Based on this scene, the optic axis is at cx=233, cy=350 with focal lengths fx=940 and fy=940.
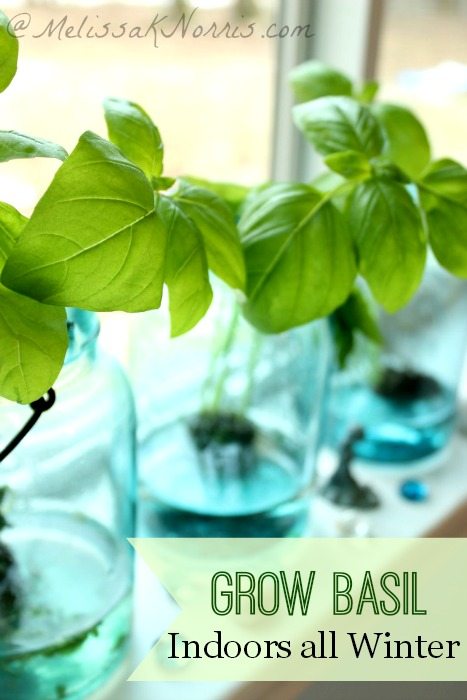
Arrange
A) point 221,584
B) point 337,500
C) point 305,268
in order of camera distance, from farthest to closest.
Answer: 1. point 337,500
2. point 221,584
3. point 305,268

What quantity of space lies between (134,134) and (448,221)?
20 cm

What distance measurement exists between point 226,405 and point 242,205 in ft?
0.66

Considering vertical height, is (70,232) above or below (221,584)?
above

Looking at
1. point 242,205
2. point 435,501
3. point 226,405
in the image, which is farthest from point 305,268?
point 435,501

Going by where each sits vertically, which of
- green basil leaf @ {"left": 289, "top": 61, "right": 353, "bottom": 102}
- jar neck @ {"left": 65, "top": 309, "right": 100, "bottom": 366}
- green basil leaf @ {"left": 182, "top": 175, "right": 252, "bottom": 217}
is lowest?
jar neck @ {"left": 65, "top": 309, "right": 100, "bottom": 366}

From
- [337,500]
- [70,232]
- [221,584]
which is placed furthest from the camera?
[337,500]

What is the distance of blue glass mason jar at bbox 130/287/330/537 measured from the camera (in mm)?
726

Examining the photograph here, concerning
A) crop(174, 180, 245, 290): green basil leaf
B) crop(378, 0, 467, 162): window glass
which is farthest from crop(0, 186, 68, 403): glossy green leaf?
crop(378, 0, 467, 162): window glass

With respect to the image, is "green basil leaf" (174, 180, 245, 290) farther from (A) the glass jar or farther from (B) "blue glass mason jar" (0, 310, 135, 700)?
(A) the glass jar

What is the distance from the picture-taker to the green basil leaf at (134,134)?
0.49 m

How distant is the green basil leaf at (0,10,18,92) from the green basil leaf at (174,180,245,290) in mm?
117

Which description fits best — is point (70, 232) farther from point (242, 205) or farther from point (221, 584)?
point (221, 584)

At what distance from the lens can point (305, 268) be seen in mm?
542

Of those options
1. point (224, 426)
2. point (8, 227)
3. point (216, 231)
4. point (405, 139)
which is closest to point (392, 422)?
point (224, 426)
